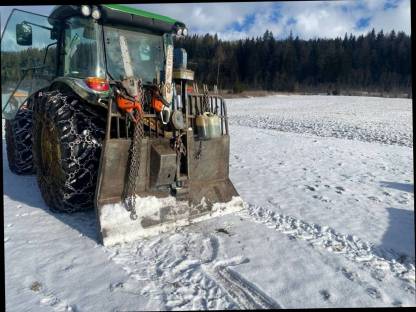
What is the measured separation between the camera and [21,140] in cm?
539

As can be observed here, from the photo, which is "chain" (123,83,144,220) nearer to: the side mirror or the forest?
the side mirror

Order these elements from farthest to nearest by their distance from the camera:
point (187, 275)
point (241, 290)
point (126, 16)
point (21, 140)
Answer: point (21, 140) → point (126, 16) → point (187, 275) → point (241, 290)

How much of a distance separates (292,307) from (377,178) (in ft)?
13.5

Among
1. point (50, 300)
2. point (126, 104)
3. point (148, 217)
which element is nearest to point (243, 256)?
point (148, 217)

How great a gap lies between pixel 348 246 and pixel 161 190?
1.96m

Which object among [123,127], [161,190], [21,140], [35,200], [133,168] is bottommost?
[35,200]

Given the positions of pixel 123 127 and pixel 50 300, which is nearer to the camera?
pixel 50 300

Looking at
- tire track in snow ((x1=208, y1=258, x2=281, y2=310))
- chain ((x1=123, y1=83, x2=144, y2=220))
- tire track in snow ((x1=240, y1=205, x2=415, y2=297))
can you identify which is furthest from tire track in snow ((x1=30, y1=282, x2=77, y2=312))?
tire track in snow ((x1=240, y1=205, x2=415, y2=297))

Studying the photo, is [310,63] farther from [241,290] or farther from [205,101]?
[241,290]

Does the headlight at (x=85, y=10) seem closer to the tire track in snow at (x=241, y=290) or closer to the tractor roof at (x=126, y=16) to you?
the tractor roof at (x=126, y=16)

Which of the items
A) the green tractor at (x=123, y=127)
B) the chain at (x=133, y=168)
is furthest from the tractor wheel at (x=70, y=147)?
the chain at (x=133, y=168)

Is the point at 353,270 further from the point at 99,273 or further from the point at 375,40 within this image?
the point at 375,40

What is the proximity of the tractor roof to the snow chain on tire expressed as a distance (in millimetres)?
1707

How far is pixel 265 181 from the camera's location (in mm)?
5535
